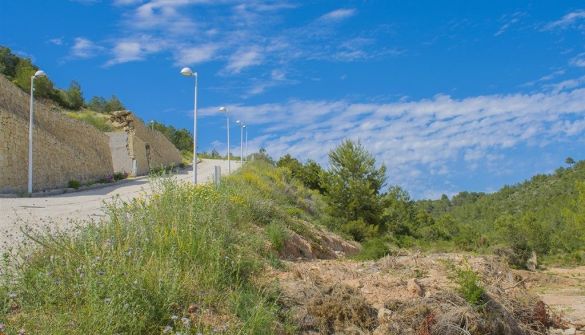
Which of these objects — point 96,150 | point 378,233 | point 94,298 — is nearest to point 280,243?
point 94,298

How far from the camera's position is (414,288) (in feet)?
30.7

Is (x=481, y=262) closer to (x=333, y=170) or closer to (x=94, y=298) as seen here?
(x=94, y=298)

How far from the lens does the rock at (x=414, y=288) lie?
365 inches

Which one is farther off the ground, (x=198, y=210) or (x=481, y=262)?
(x=198, y=210)

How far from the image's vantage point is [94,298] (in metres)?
5.02

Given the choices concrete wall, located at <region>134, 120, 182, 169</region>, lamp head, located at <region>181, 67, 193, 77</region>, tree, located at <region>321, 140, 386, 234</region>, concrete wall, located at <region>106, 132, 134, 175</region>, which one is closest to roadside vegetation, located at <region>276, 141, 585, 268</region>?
tree, located at <region>321, 140, 386, 234</region>

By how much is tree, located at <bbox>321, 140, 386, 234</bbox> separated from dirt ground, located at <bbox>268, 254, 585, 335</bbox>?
738 inches

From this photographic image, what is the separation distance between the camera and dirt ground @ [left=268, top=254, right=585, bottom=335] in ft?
25.0

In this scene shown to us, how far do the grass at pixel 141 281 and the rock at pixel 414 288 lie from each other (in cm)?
268

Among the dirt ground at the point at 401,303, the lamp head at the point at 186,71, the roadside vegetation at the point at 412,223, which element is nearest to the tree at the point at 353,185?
the roadside vegetation at the point at 412,223

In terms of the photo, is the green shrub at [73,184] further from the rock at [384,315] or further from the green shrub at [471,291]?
the rock at [384,315]

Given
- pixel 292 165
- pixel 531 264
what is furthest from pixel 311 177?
pixel 531 264

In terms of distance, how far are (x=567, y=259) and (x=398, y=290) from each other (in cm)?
2994

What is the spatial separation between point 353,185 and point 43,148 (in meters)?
16.3
